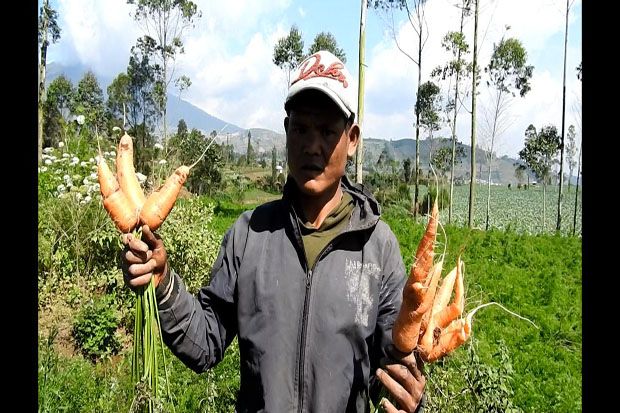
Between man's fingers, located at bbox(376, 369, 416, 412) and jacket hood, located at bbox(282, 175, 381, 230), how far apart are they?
48 cm

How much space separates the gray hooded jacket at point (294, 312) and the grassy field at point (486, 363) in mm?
299

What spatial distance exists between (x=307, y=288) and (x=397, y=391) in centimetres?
42

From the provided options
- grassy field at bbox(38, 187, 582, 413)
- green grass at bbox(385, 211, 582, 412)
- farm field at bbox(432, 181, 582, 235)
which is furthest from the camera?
farm field at bbox(432, 181, 582, 235)

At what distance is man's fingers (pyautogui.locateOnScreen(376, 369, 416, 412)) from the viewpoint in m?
1.56

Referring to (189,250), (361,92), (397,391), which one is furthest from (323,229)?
(361,92)

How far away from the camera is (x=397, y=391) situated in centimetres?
157

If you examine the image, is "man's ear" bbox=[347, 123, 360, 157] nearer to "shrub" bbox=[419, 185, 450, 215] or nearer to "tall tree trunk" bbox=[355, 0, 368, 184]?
"shrub" bbox=[419, 185, 450, 215]

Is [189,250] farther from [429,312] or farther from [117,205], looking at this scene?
[429,312]

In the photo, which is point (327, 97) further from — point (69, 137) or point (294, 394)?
point (69, 137)

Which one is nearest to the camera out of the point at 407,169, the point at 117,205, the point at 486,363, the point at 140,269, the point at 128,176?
the point at 140,269

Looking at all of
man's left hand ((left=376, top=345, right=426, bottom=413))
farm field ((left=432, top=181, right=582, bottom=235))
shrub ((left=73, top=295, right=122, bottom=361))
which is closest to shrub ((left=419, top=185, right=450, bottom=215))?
man's left hand ((left=376, top=345, right=426, bottom=413))

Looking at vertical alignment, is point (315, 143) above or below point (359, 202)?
above

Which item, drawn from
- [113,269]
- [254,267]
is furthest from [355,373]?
[113,269]

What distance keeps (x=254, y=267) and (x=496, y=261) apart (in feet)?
32.9
